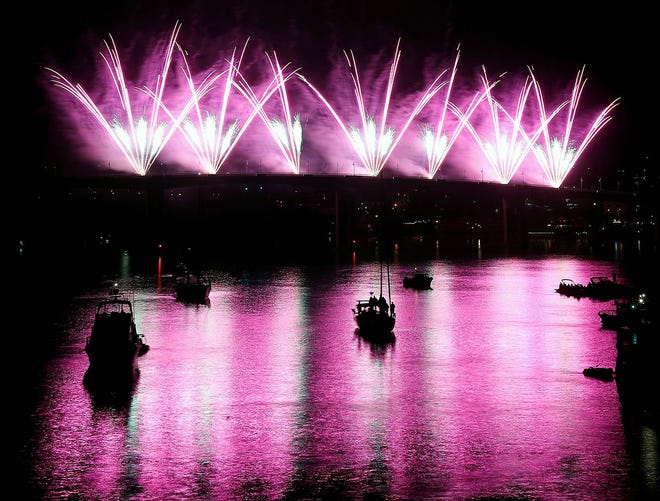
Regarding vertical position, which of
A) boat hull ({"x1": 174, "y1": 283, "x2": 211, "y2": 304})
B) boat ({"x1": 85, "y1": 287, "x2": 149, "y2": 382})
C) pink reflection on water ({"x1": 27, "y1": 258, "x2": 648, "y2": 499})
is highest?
boat hull ({"x1": 174, "y1": 283, "x2": 211, "y2": 304})

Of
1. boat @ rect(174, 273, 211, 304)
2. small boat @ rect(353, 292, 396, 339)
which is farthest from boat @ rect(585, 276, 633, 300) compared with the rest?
boat @ rect(174, 273, 211, 304)

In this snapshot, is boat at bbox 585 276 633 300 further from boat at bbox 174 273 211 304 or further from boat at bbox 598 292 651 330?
boat at bbox 174 273 211 304

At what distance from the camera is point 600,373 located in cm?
3006

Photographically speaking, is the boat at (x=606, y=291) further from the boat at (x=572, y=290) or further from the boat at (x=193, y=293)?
the boat at (x=193, y=293)

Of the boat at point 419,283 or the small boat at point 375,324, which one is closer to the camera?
the small boat at point 375,324

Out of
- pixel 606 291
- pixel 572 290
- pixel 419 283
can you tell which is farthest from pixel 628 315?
pixel 419 283

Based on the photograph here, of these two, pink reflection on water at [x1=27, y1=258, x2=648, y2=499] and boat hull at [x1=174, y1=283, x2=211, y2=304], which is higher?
boat hull at [x1=174, y1=283, x2=211, y2=304]

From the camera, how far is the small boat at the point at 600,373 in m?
29.7

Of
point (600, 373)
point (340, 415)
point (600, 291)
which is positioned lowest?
point (340, 415)

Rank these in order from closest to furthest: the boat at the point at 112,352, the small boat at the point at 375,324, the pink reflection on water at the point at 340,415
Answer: the pink reflection on water at the point at 340,415 < the boat at the point at 112,352 < the small boat at the point at 375,324

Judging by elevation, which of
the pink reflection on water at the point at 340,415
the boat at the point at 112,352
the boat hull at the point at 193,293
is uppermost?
the boat hull at the point at 193,293

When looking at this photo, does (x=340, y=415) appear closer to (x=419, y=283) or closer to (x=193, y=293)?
(x=193, y=293)

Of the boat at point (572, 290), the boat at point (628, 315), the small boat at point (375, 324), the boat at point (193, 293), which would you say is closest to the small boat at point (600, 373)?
the boat at point (628, 315)

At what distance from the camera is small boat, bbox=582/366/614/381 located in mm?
29703
